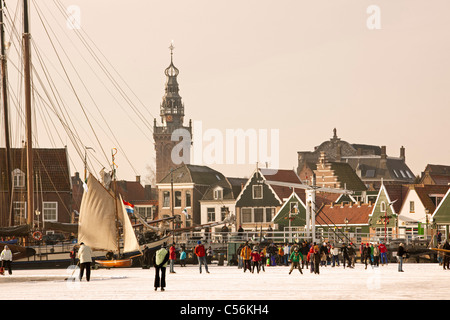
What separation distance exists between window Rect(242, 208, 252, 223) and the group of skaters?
134ft

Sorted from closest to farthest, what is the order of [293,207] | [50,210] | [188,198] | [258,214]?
[50,210]
[293,207]
[258,214]
[188,198]

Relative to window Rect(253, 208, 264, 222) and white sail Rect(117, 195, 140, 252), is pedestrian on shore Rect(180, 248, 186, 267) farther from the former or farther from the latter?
window Rect(253, 208, 264, 222)

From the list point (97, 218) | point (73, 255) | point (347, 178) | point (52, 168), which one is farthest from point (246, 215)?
point (97, 218)

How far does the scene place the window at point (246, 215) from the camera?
10306 cm

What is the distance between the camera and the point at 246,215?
10344 cm

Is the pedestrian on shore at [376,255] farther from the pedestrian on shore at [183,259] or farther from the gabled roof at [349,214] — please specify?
the gabled roof at [349,214]

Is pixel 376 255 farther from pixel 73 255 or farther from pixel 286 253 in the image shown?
pixel 73 255

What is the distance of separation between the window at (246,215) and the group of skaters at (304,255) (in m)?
40.7

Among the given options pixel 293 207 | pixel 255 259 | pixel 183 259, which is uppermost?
pixel 293 207

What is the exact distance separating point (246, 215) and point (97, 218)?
56.2 metres

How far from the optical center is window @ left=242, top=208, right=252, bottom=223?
103062 millimetres

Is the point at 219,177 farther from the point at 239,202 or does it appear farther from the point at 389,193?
the point at 389,193

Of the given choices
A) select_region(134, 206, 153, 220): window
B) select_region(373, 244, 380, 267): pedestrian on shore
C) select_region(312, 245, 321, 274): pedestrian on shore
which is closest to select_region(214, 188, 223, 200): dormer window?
select_region(134, 206, 153, 220): window

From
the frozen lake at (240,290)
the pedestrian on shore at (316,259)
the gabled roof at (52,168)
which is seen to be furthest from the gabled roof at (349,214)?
the frozen lake at (240,290)
